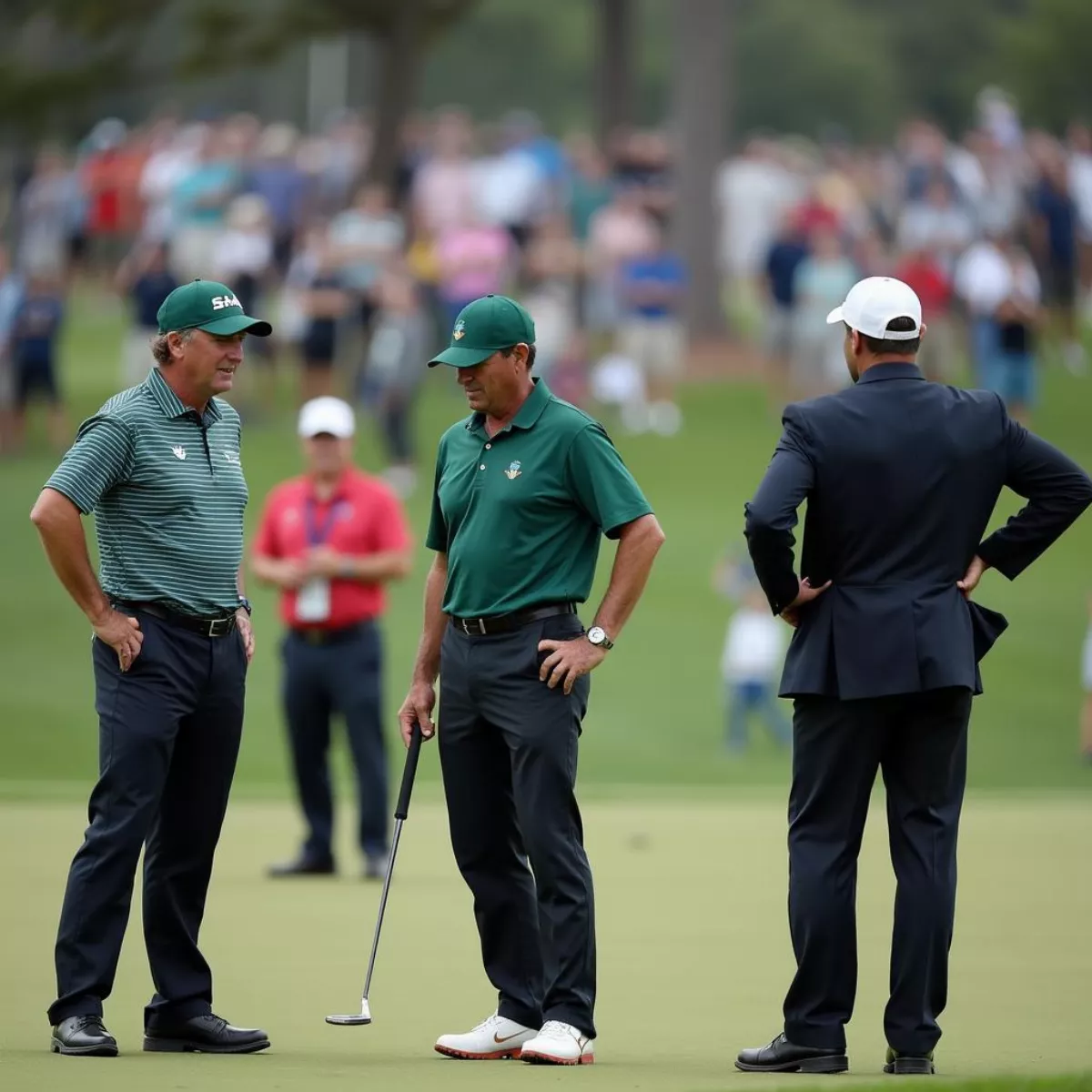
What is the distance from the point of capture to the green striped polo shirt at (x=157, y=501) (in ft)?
21.9

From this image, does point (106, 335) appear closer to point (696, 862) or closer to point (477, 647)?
point (696, 862)

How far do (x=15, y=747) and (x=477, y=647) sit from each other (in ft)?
34.5

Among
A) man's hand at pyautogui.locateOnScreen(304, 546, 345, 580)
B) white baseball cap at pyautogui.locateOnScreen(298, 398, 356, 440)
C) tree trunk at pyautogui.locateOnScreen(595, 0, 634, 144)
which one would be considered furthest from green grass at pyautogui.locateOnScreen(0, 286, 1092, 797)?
tree trunk at pyautogui.locateOnScreen(595, 0, 634, 144)

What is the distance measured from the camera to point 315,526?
11.1 meters

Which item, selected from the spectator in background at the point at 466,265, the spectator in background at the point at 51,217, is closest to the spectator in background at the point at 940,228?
the spectator in background at the point at 466,265

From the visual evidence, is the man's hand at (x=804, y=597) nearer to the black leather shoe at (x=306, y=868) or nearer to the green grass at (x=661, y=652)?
the black leather shoe at (x=306, y=868)

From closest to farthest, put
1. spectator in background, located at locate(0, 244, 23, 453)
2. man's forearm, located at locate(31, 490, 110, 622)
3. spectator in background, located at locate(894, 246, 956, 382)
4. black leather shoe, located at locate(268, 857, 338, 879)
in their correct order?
man's forearm, located at locate(31, 490, 110, 622)
black leather shoe, located at locate(268, 857, 338, 879)
spectator in background, located at locate(0, 244, 23, 453)
spectator in background, located at locate(894, 246, 956, 382)

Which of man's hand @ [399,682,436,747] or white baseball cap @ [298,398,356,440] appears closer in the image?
man's hand @ [399,682,436,747]

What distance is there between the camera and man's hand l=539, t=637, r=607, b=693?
661 centimetres

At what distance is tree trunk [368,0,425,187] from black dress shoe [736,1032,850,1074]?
73.8ft

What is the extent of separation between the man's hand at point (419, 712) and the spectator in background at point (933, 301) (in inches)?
678

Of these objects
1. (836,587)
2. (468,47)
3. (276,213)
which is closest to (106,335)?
(276,213)

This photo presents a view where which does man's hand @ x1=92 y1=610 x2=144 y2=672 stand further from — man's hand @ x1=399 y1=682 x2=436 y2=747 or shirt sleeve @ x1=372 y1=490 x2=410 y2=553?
shirt sleeve @ x1=372 y1=490 x2=410 y2=553

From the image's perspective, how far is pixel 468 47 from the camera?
210 ft
